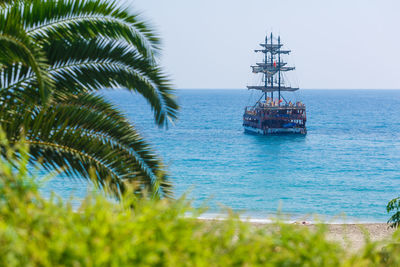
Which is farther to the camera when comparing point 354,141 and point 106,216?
point 354,141

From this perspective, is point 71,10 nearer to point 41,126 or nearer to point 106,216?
point 41,126

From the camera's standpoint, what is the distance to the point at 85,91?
6848mm

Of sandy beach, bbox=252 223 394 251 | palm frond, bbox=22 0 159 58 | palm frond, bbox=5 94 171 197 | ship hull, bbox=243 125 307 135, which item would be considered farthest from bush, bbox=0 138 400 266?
ship hull, bbox=243 125 307 135

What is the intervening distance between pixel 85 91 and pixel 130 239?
4.21 m

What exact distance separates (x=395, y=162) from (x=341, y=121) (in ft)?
174

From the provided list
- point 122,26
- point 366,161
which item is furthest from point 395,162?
point 122,26

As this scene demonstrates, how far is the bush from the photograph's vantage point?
9.23 ft

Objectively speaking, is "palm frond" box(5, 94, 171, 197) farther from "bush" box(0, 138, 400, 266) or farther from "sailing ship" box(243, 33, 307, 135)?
"sailing ship" box(243, 33, 307, 135)

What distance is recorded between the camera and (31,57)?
4.80m

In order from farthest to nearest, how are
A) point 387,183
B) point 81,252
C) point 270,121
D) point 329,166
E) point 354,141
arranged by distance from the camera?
1. point 270,121
2. point 354,141
3. point 329,166
4. point 387,183
5. point 81,252

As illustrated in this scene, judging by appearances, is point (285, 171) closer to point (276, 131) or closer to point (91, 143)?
point (276, 131)

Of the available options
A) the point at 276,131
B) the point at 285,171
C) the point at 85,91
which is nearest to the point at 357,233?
the point at 85,91

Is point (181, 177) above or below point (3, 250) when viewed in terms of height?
below

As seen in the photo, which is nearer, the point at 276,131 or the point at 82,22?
the point at 82,22
